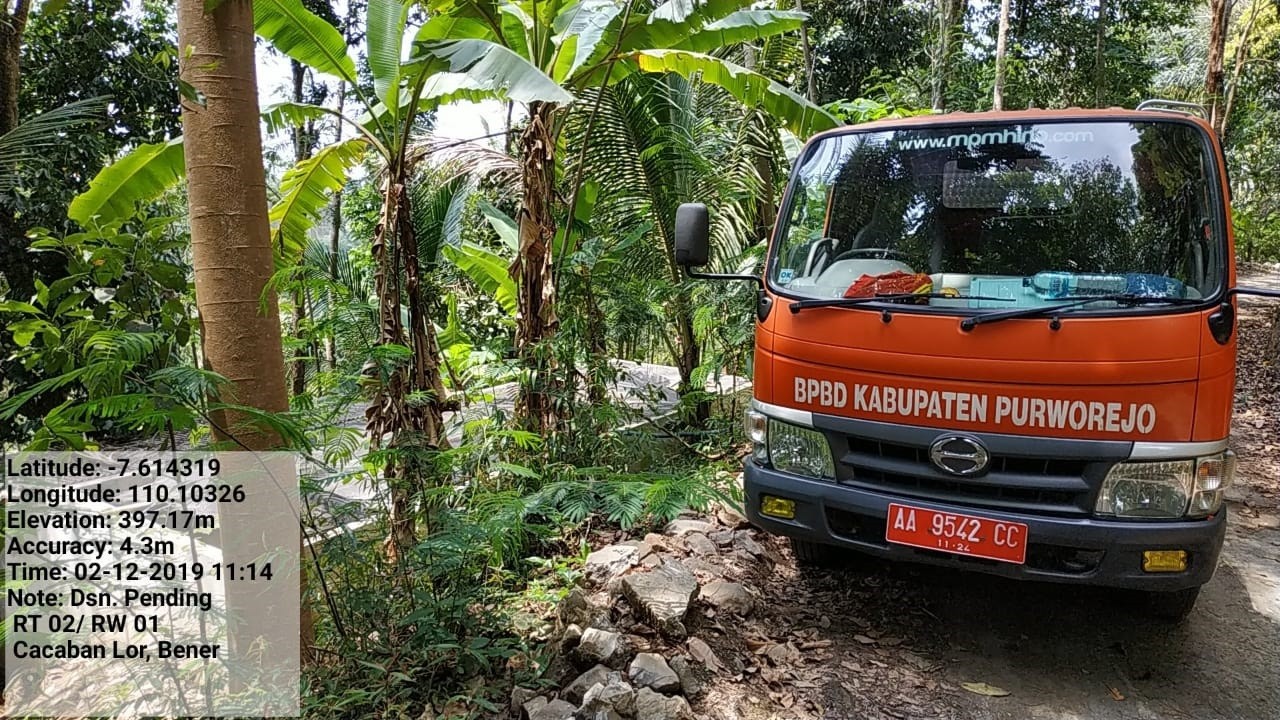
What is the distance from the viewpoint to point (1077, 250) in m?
3.15

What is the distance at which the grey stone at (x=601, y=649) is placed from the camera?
9.02 ft

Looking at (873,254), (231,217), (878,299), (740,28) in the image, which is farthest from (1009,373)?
(740,28)

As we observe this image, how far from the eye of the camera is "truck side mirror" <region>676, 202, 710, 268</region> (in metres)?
3.58

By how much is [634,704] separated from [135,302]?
2335 mm

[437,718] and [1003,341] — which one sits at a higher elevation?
[1003,341]

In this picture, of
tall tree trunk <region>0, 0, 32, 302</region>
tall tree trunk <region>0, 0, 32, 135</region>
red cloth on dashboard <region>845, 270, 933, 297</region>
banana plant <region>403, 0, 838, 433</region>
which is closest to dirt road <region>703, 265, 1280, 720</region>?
red cloth on dashboard <region>845, 270, 933, 297</region>

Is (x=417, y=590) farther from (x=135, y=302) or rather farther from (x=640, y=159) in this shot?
(x=640, y=159)

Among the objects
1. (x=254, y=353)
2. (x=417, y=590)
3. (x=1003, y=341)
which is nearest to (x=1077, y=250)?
(x=1003, y=341)

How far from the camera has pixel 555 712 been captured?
8.14ft

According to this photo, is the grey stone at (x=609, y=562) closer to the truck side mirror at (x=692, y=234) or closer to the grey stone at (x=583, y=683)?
the grey stone at (x=583, y=683)

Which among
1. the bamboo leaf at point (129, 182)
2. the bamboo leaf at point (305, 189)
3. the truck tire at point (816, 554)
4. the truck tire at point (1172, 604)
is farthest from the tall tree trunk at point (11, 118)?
the truck tire at point (1172, 604)

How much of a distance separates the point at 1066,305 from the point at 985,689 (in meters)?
1.56
